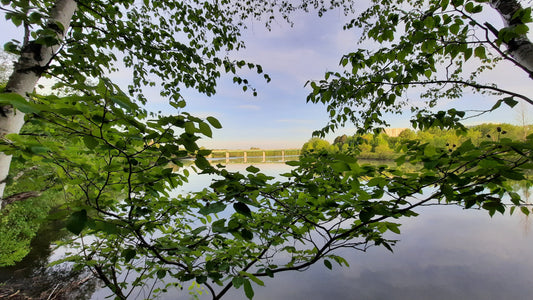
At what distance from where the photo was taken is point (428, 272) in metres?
7.03

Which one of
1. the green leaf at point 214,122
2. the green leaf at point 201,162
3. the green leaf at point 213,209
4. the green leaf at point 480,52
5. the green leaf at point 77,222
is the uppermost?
the green leaf at point 480,52

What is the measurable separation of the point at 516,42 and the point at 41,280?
1120 cm

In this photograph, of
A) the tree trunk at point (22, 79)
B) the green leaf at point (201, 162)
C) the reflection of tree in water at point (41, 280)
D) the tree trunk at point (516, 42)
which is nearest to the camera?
the green leaf at point (201, 162)

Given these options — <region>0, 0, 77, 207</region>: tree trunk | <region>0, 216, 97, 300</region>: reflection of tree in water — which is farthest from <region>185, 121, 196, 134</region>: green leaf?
<region>0, 216, 97, 300</region>: reflection of tree in water

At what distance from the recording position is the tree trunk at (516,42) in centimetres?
156

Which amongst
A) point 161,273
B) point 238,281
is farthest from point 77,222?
point 161,273

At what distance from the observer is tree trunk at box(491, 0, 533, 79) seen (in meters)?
1.56

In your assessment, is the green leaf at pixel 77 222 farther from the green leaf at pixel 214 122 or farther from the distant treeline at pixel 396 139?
the distant treeline at pixel 396 139

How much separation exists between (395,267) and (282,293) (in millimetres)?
4215

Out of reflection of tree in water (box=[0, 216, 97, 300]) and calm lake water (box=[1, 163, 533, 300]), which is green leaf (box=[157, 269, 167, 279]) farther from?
reflection of tree in water (box=[0, 216, 97, 300])

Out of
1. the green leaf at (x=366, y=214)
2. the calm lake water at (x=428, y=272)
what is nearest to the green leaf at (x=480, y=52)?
the green leaf at (x=366, y=214)

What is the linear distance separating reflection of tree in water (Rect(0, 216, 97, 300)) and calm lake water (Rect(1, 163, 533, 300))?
63 centimetres

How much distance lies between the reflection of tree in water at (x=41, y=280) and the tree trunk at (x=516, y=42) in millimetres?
7772

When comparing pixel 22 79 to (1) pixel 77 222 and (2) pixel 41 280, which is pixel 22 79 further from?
(2) pixel 41 280
